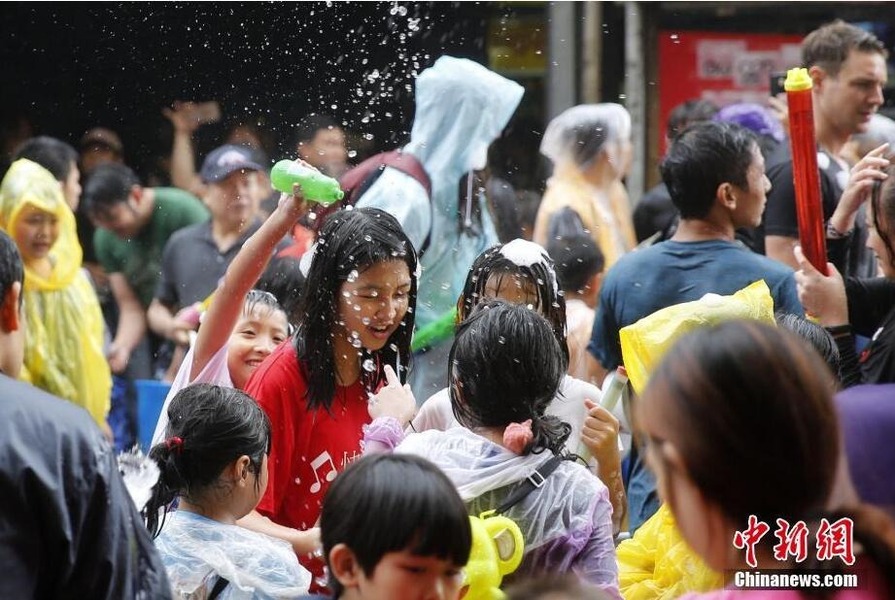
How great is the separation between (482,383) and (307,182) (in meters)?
1.02

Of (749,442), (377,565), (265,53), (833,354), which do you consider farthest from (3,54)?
(749,442)

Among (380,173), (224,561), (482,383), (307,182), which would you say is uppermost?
(307,182)

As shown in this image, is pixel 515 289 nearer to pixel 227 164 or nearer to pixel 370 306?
pixel 370 306

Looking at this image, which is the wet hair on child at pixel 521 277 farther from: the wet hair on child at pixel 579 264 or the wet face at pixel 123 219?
the wet face at pixel 123 219

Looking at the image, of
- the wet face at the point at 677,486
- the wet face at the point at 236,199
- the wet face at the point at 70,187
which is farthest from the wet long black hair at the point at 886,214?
the wet face at the point at 70,187

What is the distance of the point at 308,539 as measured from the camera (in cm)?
321

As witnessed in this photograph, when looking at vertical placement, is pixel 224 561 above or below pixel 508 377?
below

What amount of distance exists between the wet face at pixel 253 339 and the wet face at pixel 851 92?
8.93 feet

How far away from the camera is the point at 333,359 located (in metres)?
3.59

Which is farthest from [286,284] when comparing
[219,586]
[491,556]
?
[491,556]

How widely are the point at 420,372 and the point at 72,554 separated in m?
2.93

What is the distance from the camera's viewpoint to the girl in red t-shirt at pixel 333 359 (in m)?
3.48

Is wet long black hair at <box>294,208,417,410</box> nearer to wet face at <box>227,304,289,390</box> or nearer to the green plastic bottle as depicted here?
the green plastic bottle

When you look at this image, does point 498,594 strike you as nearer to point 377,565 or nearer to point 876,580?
point 377,565
